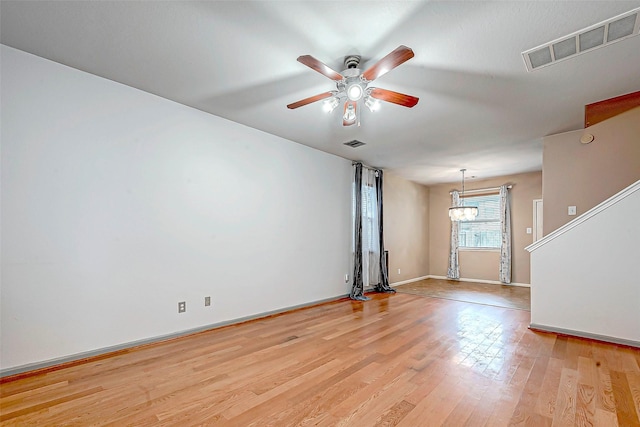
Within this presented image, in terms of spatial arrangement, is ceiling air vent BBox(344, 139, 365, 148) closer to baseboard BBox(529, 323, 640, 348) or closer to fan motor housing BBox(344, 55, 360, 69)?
fan motor housing BBox(344, 55, 360, 69)

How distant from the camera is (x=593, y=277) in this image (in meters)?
3.36

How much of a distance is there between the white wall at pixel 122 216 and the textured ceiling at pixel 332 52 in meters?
0.31

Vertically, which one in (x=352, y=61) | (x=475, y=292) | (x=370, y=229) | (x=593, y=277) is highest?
(x=352, y=61)

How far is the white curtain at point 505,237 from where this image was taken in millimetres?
6918

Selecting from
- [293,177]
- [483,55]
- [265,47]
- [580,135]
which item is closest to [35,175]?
[265,47]

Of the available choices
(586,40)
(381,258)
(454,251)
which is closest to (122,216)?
(586,40)

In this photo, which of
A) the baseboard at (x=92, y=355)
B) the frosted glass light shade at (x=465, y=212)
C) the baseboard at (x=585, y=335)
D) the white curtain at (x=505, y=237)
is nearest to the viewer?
the baseboard at (x=92, y=355)

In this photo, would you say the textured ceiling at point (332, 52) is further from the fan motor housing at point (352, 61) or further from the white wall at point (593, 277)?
the white wall at point (593, 277)

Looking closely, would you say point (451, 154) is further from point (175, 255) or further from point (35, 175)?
point (35, 175)

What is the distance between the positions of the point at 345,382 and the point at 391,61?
240 cm

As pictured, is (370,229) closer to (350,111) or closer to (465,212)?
(465,212)

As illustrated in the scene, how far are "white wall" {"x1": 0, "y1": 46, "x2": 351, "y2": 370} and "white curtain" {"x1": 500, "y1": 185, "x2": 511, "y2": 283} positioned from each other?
534cm

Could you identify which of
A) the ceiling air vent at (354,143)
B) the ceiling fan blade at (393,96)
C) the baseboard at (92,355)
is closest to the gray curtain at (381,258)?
the ceiling air vent at (354,143)

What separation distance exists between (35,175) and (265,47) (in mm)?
2230
